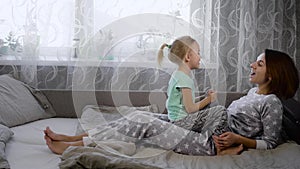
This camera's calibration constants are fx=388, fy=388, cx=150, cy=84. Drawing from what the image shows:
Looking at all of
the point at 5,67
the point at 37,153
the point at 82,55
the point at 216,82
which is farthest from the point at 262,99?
the point at 5,67

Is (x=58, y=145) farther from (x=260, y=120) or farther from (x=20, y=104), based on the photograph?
(x=260, y=120)

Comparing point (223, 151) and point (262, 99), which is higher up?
point (262, 99)

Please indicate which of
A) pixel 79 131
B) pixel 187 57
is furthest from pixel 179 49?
pixel 79 131

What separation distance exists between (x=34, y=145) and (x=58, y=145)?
16 cm

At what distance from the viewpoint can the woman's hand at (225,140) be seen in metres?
1.74

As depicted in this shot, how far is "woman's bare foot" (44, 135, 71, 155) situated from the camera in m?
1.69

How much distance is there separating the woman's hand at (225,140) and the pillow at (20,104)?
3.78 feet

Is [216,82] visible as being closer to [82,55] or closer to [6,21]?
[82,55]

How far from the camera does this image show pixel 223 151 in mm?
1741

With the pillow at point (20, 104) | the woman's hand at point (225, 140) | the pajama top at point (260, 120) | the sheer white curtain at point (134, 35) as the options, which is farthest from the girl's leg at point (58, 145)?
the sheer white curtain at point (134, 35)

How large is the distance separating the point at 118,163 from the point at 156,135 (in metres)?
0.48

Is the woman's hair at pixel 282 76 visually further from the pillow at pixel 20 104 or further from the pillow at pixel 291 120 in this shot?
the pillow at pixel 20 104

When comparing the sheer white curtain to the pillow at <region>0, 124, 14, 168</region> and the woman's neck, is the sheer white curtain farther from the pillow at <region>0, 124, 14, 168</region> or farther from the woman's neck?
the pillow at <region>0, 124, 14, 168</region>

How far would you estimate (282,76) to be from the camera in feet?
6.22
